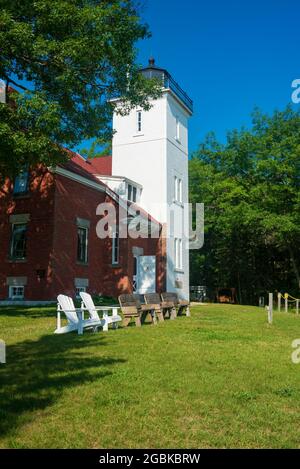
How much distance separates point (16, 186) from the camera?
2245cm

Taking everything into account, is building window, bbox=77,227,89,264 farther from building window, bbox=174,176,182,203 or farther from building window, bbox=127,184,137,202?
building window, bbox=174,176,182,203

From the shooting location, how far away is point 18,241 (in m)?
22.0

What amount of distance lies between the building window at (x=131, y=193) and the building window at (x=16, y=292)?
9.29m

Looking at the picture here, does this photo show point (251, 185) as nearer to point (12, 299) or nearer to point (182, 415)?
point (12, 299)

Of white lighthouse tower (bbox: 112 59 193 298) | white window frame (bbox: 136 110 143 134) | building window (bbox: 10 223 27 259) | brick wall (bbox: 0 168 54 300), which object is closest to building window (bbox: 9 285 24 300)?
brick wall (bbox: 0 168 54 300)

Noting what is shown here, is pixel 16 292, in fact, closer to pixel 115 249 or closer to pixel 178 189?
pixel 115 249

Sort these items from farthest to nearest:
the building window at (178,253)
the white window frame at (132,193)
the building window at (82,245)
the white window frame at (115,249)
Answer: the building window at (178,253), the white window frame at (132,193), the white window frame at (115,249), the building window at (82,245)

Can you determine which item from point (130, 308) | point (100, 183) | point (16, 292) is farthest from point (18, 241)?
point (130, 308)

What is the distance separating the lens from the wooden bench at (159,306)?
1426 centimetres

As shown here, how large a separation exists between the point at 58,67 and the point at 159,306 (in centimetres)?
871

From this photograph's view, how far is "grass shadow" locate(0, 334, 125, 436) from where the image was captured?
5117 mm

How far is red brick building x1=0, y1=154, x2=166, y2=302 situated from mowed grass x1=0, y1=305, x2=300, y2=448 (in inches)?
437

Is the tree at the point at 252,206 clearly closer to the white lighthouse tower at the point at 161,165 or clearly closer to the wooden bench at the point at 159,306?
the white lighthouse tower at the point at 161,165

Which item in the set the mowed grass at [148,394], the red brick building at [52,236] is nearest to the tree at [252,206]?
the red brick building at [52,236]
